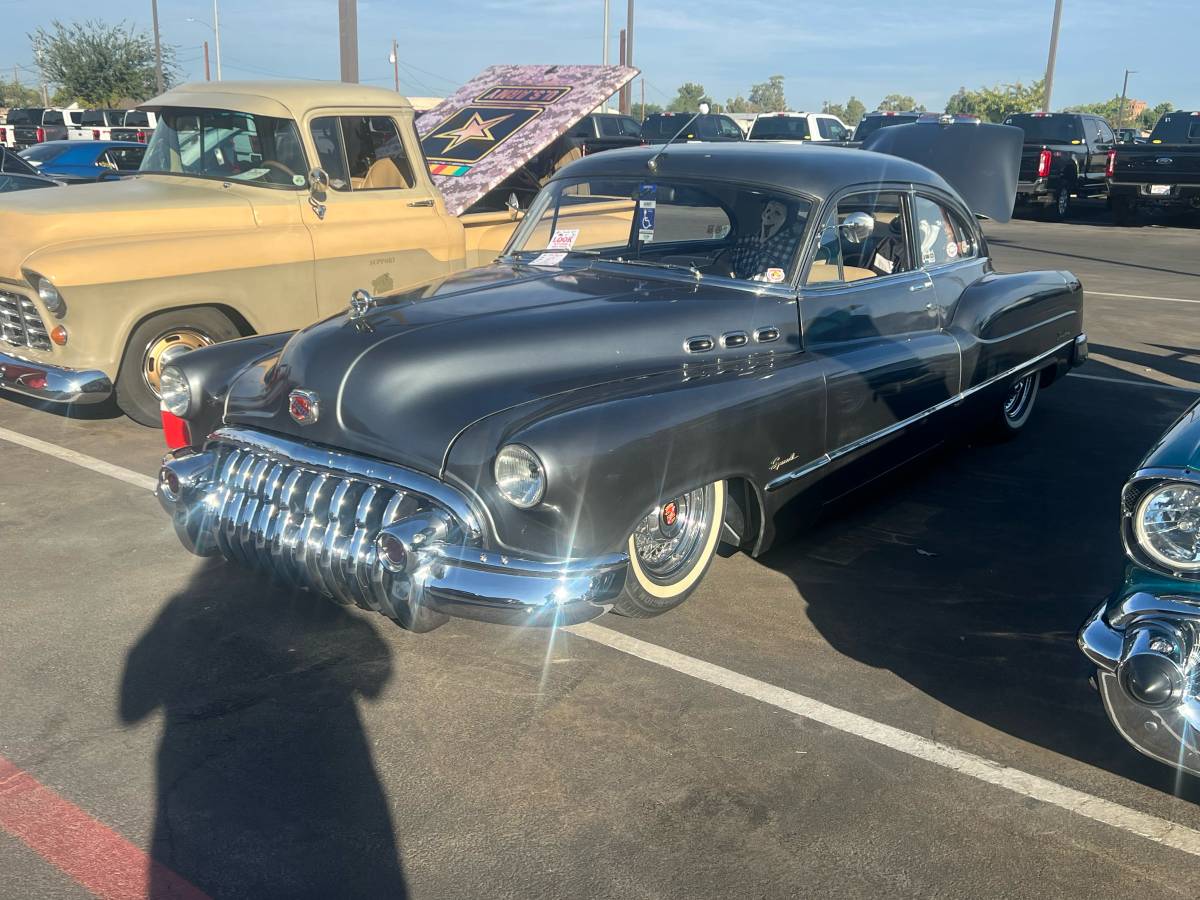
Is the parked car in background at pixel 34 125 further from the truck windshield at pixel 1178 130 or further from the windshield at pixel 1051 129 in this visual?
the truck windshield at pixel 1178 130

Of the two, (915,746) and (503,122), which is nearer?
(915,746)

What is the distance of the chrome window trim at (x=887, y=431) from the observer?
14.0ft

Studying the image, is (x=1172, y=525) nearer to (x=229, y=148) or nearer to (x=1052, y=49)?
(x=229, y=148)

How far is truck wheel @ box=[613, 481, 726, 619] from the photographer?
156 inches

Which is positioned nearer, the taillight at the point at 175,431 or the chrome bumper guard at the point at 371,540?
the chrome bumper guard at the point at 371,540

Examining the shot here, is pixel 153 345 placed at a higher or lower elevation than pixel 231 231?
lower

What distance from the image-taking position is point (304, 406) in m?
3.86

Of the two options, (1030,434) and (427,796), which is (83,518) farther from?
(1030,434)

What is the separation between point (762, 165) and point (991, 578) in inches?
78.4

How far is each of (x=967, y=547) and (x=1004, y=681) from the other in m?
1.27

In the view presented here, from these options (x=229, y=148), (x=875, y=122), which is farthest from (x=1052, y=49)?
(x=229, y=148)

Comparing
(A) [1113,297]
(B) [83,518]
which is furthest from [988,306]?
(A) [1113,297]

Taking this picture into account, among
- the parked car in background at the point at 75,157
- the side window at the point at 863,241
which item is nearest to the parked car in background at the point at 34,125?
→ the parked car in background at the point at 75,157

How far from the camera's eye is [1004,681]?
3783mm
